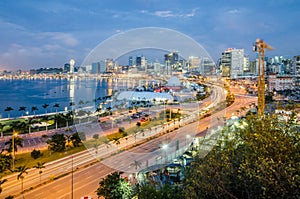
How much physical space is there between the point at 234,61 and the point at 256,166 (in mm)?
46161

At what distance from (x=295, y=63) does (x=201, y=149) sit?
96.2ft

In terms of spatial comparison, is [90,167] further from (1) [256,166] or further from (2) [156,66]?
(1) [256,166]

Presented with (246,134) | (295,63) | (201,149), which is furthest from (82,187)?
(295,63)

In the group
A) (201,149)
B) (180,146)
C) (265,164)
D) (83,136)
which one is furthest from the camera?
(180,146)

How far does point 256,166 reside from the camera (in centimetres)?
154

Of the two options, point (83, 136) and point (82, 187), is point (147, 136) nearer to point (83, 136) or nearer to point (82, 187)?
point (82, 187)

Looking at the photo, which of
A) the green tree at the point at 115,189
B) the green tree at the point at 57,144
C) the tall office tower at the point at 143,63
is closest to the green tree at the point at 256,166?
the tall office tower at the point at 143,63

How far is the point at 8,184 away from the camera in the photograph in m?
4.25

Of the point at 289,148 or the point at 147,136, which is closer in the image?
the point at 289,148

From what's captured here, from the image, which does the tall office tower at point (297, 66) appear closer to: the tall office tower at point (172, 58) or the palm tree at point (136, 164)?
the palm tree at point (136, 164)

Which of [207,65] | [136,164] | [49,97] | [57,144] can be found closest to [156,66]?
[207,65]

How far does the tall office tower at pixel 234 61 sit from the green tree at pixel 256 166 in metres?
42.0

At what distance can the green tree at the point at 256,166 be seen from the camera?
1.44 meters

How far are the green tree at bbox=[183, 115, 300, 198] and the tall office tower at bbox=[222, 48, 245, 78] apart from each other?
41983 mm
